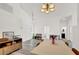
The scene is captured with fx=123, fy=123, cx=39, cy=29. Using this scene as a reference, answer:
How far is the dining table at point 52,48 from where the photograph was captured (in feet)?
7.54

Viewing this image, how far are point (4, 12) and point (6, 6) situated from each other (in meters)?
0.12

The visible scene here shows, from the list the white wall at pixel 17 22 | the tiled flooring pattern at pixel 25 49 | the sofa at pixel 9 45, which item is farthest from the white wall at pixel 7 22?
the tiled flooring pattern at pixel 25 49

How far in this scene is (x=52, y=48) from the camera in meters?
2.33

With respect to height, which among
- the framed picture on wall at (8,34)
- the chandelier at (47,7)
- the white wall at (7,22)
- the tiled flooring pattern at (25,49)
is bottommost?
the tiled flooring pattern at (25,49)

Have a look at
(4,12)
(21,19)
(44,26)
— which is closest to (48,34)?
(44,26)

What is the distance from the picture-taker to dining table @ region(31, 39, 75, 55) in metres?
2.30

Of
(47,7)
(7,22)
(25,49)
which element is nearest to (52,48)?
(25,49)

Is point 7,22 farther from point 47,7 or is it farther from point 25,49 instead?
point 47,7

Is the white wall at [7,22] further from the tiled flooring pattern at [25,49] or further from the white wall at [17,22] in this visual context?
the tiled flooring pattern at [25,49]

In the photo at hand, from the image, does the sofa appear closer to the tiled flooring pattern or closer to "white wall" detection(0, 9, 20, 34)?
the tiled flooring pattern

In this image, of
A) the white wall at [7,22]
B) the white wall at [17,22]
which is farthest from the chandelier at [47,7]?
the white wall at [7,22]

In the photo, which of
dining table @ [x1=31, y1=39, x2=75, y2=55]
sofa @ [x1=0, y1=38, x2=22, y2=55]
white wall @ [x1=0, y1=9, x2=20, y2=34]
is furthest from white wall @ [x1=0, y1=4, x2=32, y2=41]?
dining table @ [x1=31, y1=39, x2=75, y2=55]

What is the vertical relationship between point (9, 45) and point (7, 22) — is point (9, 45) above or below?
below

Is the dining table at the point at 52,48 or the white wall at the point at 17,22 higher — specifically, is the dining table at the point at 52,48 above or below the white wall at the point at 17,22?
below
